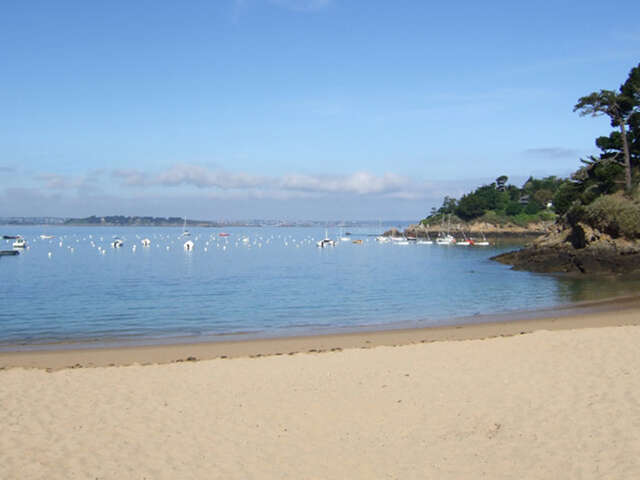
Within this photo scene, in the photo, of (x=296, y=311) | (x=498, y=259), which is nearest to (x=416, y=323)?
(x=296, y=311)

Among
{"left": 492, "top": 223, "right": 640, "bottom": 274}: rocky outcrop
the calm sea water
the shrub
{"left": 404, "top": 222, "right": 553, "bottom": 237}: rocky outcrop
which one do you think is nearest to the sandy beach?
the calm sea water

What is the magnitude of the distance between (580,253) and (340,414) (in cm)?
3832

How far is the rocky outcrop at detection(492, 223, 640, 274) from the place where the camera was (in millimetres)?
39781

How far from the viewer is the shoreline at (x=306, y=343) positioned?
16.0m

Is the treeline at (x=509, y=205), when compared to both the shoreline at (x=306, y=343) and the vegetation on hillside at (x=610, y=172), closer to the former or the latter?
the vegetation on hillside at (x=610, y=172)

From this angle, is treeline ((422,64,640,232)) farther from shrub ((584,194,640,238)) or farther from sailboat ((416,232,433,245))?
sailboat ((416,232,433,245))

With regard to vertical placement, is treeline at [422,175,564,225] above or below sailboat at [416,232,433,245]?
above

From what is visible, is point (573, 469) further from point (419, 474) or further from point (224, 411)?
point (224, 411)

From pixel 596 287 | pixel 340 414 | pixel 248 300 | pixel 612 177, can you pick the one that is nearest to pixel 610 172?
pixel 612 177

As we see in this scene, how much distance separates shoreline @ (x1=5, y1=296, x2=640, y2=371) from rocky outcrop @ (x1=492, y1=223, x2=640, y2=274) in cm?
1663

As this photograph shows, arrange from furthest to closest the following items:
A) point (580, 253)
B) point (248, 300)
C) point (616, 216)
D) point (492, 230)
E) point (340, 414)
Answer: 1. point (492, 230)
2. point (580, 253)
3. point (616, 216)
4. point (248, 300)
5. point (340, 414)

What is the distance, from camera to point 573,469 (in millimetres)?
7164

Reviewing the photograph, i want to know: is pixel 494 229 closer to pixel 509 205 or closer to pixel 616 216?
pixel 509 205

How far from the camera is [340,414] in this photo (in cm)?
982
